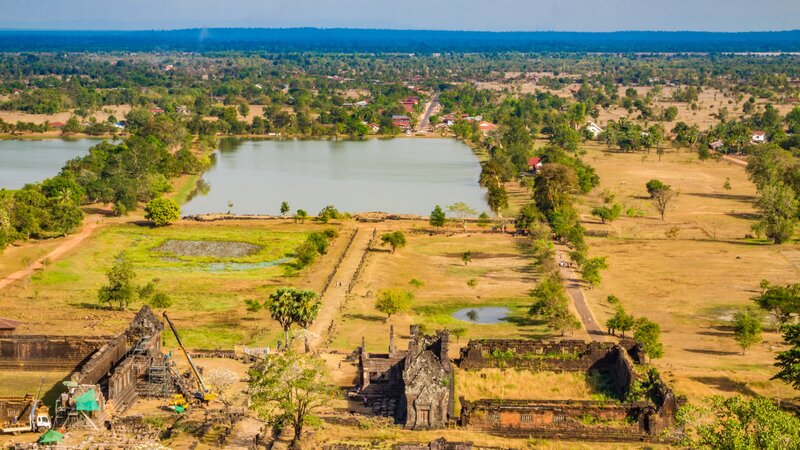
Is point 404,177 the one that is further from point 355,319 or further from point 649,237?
point 355,319

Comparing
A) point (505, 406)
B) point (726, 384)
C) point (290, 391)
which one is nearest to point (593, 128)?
point (726, 384)

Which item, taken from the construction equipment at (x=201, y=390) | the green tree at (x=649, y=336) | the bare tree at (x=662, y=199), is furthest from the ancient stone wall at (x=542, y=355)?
the bare tree at (x=662, y=199)

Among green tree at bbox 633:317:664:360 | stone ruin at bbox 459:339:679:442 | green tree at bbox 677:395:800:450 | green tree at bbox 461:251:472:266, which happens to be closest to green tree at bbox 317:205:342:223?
green tree at bbox 461:251:472:266

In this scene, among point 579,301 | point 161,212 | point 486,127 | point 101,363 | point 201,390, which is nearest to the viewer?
point 101,363

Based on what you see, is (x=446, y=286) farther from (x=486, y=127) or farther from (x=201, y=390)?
(x=486, y=127)

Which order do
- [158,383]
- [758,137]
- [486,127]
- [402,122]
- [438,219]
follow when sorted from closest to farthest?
[158,383], [438,219], [758,137], [486,127], [402,122]

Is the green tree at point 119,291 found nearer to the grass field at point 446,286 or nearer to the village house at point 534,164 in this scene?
the grass field at point 446,286

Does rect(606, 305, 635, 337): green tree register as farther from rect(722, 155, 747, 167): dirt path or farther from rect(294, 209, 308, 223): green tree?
rect(722, 155, 747, 167): dirt path

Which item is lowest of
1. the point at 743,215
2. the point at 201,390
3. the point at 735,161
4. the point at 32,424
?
the point at 735,161
